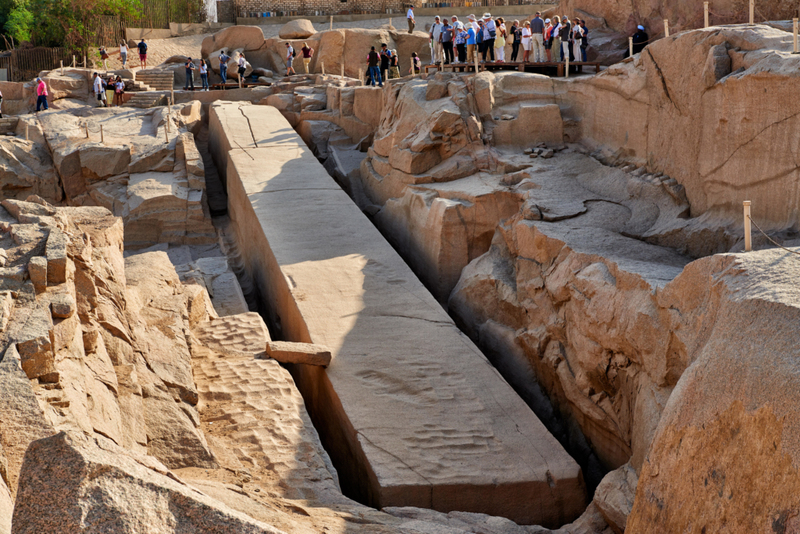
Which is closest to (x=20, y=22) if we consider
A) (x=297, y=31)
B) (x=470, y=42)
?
(x=297, y=31)

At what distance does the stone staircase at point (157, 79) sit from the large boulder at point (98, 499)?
16.7 m

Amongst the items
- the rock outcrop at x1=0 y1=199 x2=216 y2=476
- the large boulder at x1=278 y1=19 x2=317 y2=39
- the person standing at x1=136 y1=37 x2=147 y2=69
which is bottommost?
the rock outcrop at x1=0 y1=199 x2=216 y2=476

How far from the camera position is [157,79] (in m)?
18.2

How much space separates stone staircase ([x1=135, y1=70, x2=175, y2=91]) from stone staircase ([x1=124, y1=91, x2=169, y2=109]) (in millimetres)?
1606

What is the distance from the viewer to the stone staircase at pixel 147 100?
16312 mm

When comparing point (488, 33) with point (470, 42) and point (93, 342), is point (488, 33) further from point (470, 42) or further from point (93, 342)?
point (93, 342)

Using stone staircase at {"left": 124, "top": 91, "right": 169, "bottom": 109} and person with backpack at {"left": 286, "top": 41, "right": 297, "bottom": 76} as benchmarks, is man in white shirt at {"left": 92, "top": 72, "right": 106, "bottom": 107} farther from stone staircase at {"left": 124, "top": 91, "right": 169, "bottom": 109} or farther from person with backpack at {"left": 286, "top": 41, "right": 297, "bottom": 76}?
person with backpack at {"left": 286, "top": 41, "right": 297, "bottom": 76}

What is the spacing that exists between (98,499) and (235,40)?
62.1ft

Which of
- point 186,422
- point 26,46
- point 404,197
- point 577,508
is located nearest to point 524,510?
point 577,508

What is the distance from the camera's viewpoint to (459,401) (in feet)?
21.3

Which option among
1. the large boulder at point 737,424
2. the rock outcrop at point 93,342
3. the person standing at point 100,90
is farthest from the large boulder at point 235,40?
the large boulder at point 737,424

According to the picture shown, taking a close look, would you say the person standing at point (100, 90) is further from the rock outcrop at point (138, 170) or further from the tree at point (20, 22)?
the tree at point (20, 22)

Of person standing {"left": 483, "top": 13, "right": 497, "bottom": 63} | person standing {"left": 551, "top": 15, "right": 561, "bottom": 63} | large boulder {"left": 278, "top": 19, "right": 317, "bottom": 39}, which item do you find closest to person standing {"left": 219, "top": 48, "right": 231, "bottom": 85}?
large boulder {"left": 278, "top": 19, "right": 317, "bottom": 39}

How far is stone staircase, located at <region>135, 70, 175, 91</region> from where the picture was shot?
18109mm
